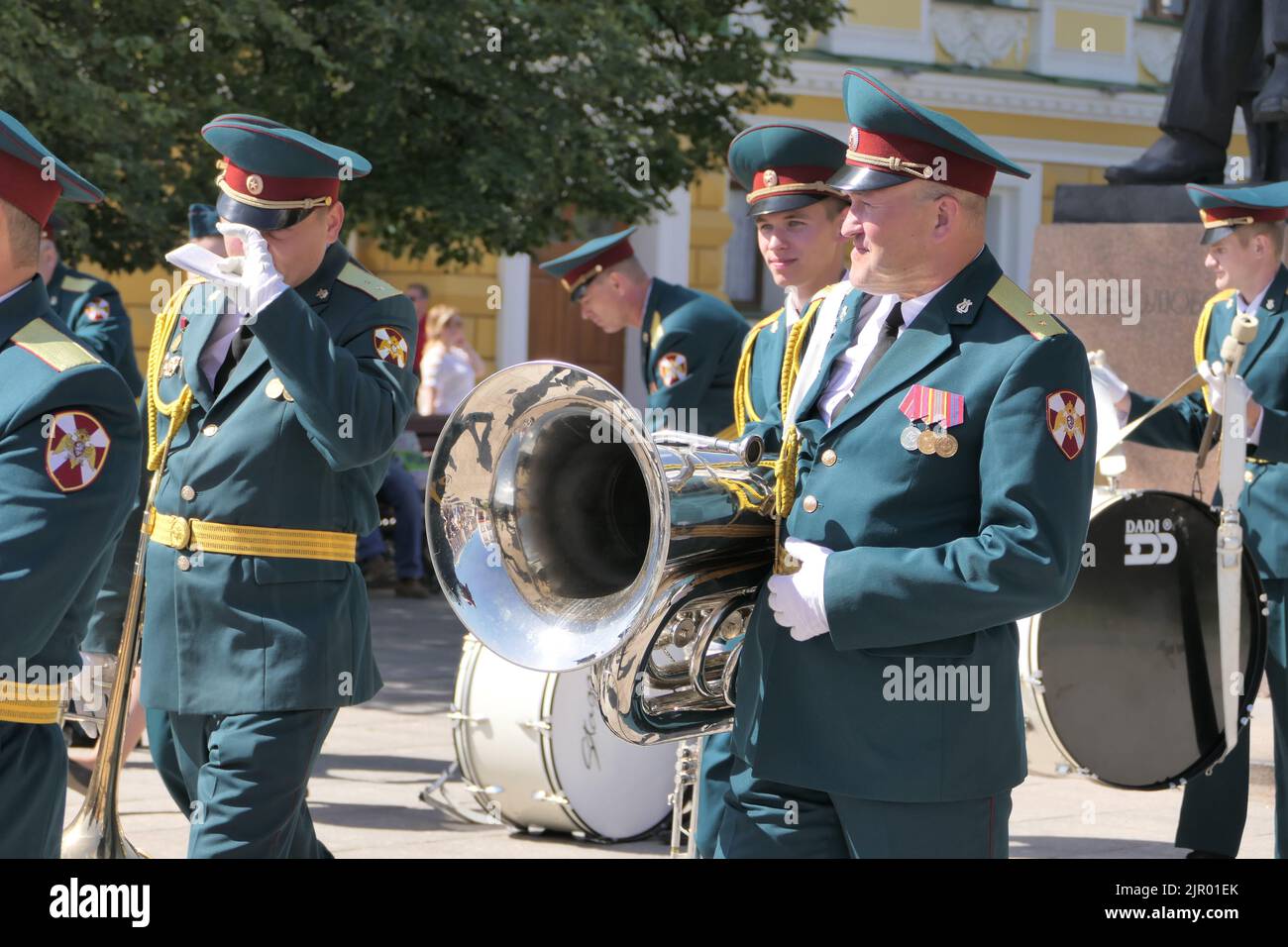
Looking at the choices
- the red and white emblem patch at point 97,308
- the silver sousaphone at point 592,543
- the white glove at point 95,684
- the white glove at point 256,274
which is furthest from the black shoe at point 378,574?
the silver sousaphone at point 592,543

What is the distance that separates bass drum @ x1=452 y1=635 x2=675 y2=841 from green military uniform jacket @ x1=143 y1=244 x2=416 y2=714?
2.03 metres

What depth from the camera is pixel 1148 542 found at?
6266 mm

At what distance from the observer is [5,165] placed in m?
3.63

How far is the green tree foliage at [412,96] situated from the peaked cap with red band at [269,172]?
6115 mm

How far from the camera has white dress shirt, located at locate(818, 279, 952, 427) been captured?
12.7 feet

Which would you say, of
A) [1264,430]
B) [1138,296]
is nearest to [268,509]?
[1264,430]

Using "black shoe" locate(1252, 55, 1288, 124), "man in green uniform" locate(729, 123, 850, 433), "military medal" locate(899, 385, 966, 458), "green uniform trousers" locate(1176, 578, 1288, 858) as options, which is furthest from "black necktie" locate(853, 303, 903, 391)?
"black shoe" locate(1252, 55, 1288, 124)

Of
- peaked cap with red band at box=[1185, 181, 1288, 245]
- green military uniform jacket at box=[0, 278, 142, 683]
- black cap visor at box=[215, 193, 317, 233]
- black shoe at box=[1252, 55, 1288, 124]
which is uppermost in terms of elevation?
black shoe at box=[1252, 55, 1288, 124]

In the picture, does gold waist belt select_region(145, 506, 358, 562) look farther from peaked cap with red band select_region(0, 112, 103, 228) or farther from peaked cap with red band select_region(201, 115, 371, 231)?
peaked cap with red band select_region(0, 112, 103, 228)

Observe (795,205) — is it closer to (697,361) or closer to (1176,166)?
(697,361)

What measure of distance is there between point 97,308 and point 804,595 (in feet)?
18.6

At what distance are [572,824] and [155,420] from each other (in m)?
2.50

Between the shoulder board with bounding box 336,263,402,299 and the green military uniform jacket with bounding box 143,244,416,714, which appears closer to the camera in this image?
the green military uniform jacket with bounding box 143,244,416,714
